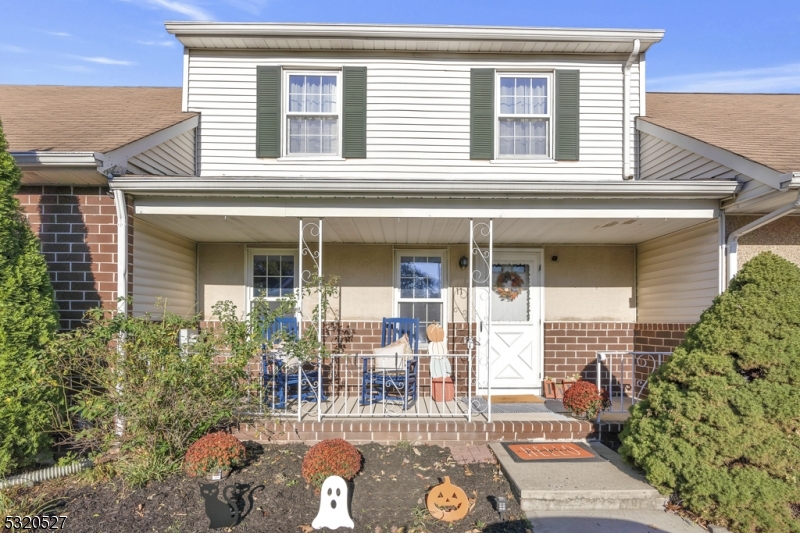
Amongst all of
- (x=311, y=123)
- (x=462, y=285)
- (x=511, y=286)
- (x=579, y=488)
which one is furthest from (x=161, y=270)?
(x=579, y=488)

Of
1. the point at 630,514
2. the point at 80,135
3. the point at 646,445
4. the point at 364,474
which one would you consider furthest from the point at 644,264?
the point at 80,135

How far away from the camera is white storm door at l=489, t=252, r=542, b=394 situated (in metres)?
7.61

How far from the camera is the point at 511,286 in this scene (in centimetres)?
771

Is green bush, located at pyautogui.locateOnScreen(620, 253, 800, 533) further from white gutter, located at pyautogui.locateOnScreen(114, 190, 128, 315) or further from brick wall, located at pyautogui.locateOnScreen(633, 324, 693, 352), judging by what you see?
white gutter, located at pyautogui.locateOnScreen(114, 190, 128, 315)

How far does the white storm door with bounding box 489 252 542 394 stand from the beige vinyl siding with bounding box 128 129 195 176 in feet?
15.5

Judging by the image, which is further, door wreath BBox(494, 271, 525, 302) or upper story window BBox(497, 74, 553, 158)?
door wreath BBox(494, 271, 525, 302)

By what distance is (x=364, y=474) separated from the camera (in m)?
4.69

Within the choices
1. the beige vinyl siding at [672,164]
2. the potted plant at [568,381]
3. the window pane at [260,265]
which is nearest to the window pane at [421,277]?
the window pane at [260,265]

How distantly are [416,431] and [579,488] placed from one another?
184 cm

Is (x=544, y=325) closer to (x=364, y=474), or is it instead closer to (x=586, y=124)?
(x=586, y=124)

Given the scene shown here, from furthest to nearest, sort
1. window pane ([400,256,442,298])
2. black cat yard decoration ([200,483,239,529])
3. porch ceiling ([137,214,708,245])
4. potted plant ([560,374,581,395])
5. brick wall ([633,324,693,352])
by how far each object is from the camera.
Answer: window pane ([400,256,442,298]), potted plant ([560,374,581,395]), brick wall ([633,324,693,352]), porch ceiling ([137,214,708,245]), black cat yard decoration ([200,483,239,529])

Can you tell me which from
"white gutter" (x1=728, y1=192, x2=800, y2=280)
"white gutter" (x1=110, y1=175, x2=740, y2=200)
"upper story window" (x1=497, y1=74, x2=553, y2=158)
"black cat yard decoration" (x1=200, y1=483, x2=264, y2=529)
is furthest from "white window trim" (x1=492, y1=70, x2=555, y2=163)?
"black cat yard decoration" (x1=200, y1=483, x2=264, y2=529)

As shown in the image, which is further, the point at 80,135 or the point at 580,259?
the point at 580,259

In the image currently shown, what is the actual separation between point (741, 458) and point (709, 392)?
0.55 meters
